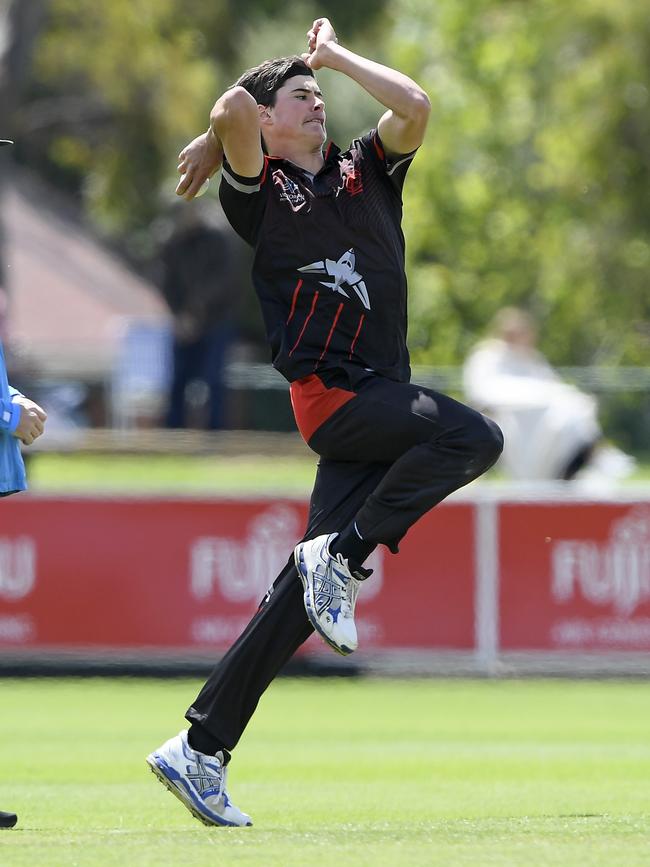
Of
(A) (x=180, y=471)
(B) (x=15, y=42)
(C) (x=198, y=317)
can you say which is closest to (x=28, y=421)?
(A) (x=180, y=471)

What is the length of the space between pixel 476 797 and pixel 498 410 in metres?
8.41

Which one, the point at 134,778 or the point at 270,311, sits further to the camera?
the point at 134,778

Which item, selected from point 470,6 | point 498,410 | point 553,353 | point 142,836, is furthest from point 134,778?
point 470,6

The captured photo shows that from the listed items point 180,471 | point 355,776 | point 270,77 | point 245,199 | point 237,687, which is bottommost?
point 355,776

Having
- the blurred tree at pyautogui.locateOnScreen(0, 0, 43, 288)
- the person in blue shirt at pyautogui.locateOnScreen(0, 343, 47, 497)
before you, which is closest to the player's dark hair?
the person in blue shirt at pyautogui.locateOnScreen(0, 343, 47, 497)

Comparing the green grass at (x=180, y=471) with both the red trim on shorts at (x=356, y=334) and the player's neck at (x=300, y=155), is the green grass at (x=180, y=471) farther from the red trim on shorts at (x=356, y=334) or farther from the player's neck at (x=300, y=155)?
the red trim on shorts at (x=356, y=334)

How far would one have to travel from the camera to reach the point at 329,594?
5809mm

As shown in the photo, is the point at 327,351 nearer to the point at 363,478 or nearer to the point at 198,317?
the point at 363,478

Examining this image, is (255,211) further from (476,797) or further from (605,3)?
(605,3)

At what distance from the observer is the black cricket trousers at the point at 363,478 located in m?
5.81

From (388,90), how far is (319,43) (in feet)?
0.94

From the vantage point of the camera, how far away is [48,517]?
1212 centimetres

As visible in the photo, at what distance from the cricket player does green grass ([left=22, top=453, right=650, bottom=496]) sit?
1036 cm

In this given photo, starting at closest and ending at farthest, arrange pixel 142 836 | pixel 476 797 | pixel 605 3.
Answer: pixel 142 836 → pixel 476 797 → pixel 605 3
